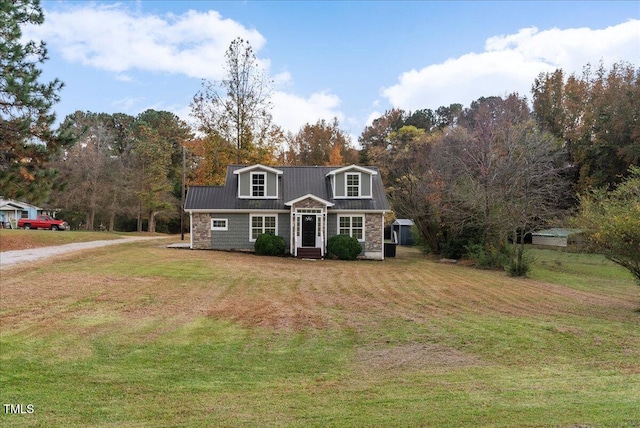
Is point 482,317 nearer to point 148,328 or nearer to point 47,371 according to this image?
point 148,328

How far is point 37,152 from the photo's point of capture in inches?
377

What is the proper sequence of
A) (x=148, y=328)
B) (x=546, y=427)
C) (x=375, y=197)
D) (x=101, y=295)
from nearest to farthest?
(x=546, y=427) → (x=148, y=328) → (x=101, y=295) → (x=375, y=197)

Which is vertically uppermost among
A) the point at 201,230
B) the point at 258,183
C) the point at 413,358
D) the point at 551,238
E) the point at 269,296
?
the point at 258,183

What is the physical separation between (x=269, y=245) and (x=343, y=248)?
3635 mm

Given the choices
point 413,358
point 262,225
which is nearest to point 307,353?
point 413,358

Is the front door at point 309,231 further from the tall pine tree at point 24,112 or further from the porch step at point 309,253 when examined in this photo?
the tall pine tree at point 24,112

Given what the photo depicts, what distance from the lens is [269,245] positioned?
21766 millimetres

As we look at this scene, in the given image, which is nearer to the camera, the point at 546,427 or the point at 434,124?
the point at 546,427

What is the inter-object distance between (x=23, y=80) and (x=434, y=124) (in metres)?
55.6

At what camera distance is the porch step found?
2188 cm

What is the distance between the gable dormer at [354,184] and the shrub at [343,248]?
2.52 meters

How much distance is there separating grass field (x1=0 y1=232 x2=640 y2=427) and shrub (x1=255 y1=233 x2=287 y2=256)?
763cm

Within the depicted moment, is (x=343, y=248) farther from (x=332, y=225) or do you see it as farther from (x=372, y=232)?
(x=372, y=232)

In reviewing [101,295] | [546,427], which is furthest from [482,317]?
[101,295]
